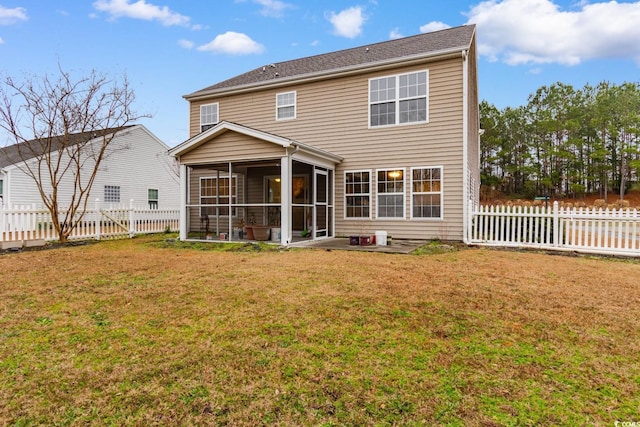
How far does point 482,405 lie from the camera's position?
2.14m

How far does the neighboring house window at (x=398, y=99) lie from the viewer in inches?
418

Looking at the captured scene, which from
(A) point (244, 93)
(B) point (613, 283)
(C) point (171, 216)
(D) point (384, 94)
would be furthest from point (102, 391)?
(C) point (171, 216)

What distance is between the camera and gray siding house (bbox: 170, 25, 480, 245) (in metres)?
10.1

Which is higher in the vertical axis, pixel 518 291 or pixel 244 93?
pixel 244 93

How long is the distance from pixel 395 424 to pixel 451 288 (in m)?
3.25

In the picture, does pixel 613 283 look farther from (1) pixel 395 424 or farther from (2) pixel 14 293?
(2) pixel 14 293

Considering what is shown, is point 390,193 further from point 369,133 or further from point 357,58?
point 357,58

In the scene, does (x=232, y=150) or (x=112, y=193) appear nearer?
(x=232, y=150)

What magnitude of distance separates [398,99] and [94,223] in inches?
456

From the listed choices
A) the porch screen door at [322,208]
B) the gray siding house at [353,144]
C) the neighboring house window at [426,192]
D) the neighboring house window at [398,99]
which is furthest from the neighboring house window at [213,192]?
the neighboring house window at [426,192]

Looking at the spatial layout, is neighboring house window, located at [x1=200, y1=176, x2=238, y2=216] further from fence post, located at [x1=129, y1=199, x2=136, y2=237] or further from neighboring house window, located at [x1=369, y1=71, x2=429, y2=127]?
neighboring house window, located at [x1=369, y1=71, x2=429, y2=127]

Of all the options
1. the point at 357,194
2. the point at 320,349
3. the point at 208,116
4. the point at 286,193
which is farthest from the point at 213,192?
the point at 320,349

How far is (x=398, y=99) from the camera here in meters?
10.9

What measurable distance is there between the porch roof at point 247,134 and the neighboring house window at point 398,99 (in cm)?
202
